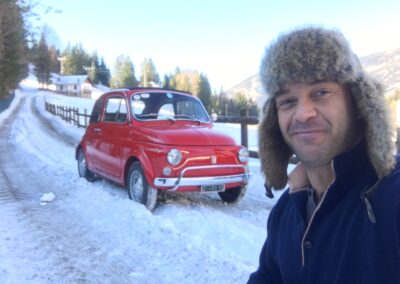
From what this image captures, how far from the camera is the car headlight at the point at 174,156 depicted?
6.20m

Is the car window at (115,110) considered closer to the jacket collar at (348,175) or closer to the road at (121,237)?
the road at (121,237)

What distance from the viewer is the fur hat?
161 cm

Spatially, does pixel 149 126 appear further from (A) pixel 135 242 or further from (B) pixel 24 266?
(B) pixel 24 266

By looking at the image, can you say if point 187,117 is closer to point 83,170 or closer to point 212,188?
point 212,188

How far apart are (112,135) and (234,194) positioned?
2465mm

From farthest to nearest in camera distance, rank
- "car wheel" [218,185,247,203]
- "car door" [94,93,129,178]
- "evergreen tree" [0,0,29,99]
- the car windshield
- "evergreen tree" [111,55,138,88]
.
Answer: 1. "evergreen tree" [111,55,138,88]
2. "evergreen tree" [0,0,29,99]
3. the car windshield
4. "car door" [94,93,129,178]
5. "car wheel" [218,185,247,203]

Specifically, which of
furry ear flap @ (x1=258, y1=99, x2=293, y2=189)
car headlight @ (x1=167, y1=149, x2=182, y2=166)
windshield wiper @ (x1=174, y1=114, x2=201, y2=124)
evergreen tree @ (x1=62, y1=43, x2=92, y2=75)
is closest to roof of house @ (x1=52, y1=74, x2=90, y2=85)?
evergreen tree @ (x1=62, y1=43, x2=92, y2=75)

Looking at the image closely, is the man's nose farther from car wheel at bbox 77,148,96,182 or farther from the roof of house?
the roof of house

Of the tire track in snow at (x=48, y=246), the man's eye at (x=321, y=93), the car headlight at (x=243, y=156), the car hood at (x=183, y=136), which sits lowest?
the tire track in snow at (x=48, y=246)

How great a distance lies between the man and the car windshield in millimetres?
5514

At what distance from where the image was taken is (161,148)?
20.6 ft

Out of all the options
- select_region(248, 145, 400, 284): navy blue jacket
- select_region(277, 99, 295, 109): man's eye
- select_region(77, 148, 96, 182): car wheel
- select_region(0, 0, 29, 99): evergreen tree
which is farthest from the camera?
select_region(0, 0, 29, 99): evergreen tree

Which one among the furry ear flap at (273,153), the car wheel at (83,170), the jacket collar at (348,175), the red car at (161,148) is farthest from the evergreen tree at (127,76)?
the jacket collar at (348,175)

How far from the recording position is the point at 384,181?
59.1 inches
